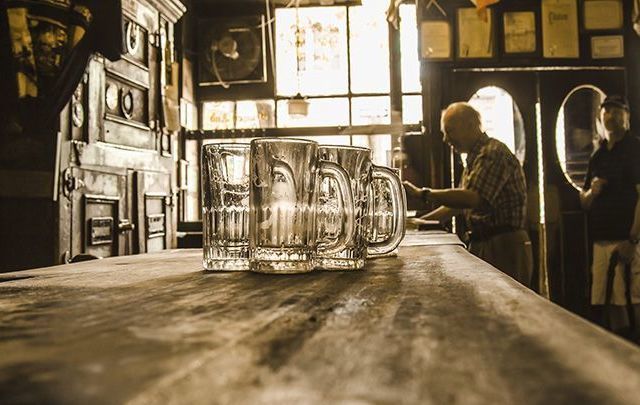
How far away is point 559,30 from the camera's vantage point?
5.54 meters

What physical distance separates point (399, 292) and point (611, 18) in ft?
19.4

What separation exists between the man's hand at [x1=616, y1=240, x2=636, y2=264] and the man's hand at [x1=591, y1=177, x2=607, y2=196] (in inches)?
19.7

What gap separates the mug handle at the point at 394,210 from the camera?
117 centimetres

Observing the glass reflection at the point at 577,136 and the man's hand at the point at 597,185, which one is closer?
the man's hand at the point at 597,185

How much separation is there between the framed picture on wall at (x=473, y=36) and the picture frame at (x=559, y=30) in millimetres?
550

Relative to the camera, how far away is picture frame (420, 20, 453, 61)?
545cm

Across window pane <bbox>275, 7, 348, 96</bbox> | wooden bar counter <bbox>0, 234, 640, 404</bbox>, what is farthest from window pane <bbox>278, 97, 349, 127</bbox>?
wooden bar counter <bbox>0, 234, 640, 404</bbox>

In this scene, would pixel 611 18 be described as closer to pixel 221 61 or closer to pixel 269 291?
pixel 221 61

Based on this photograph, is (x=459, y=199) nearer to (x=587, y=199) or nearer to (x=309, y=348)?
(x=587, y=199)

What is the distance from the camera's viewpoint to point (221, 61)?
24.0ft

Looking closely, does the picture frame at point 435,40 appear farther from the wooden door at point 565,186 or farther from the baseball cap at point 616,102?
the baseball cap at point 616,102

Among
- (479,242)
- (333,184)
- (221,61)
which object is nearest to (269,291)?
(333,184)

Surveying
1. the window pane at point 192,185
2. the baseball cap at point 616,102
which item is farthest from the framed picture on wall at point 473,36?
the window pane at point 192,185

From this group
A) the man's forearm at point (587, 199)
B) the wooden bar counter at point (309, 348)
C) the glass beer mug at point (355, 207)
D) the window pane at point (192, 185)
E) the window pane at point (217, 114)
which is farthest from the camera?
the window pane at point (217, 114)
